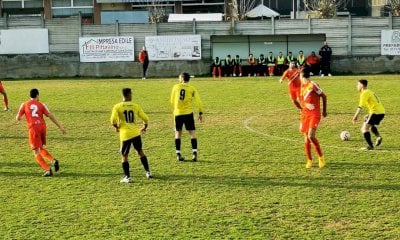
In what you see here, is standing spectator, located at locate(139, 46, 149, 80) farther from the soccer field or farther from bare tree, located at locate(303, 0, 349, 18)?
bare tree, located at locate(303, 0, 349, 18)

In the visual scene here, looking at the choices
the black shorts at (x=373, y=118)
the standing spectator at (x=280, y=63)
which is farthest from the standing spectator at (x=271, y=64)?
the black shorts at (x=373, y=118)

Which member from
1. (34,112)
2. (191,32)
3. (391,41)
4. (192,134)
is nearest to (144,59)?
(191,32)

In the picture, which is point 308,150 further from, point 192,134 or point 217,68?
point 217,68

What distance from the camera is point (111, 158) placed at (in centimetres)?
1538

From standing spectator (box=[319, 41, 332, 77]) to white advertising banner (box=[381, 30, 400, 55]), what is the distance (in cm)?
342

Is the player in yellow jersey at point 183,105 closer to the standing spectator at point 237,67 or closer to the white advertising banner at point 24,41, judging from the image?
the standing spectator at point 237,67

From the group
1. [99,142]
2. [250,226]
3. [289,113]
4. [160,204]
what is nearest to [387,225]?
[250,226]

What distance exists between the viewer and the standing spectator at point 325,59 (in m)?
38.4

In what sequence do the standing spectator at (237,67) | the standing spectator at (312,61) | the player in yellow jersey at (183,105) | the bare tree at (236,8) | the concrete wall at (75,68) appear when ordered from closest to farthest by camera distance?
the player in yellow jersey at (183,105), the standing spectator at (312,61), the standing spectator at (237,67), the concrete wall at (75,68), the bare tree at (236,8)

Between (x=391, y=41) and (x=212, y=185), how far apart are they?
29.6 meters

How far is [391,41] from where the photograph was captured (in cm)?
3909

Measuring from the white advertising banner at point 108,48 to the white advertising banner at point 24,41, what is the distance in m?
2.45

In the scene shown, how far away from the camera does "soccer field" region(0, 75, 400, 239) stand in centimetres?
980

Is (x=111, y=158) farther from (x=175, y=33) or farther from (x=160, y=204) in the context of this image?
(x=175, y=33)
